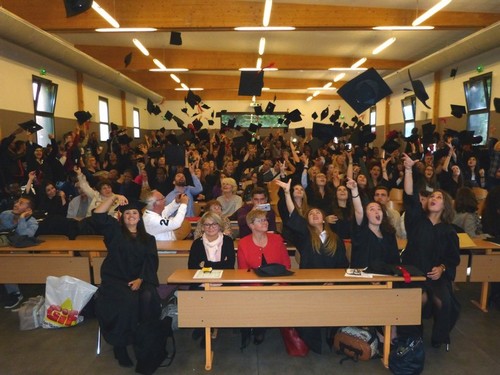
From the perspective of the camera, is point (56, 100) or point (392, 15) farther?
point (56, 100)

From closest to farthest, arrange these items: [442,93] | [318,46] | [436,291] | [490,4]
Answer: [436,291], [490,4], [318,46], [442,93]

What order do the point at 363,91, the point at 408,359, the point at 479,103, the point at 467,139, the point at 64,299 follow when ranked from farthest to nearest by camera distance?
1. the point at 479,103
2. the point at 467,139
3. the point at 363,91
4. the point at 64,299
5. the point at 408,359

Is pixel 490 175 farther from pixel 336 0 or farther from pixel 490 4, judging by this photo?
pixel 336 0

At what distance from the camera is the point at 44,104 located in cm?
1005

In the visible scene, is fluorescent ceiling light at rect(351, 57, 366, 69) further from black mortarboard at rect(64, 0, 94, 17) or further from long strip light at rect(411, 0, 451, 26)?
black mortarboard at rect(64, 0, 94, 17)

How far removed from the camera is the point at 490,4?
766 centimetres

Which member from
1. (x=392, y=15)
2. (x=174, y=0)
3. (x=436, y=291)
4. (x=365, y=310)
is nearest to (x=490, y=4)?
(x=392, y=15)

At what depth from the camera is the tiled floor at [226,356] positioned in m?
3.25

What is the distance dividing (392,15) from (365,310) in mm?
6904

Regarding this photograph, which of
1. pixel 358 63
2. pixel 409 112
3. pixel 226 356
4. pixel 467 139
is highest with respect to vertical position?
pixel 358 63

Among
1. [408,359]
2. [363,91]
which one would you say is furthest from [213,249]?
[363,91]

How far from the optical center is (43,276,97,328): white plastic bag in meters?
3.93

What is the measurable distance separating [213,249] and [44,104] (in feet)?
27.4

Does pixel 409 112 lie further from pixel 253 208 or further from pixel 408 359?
pixel 408 359
